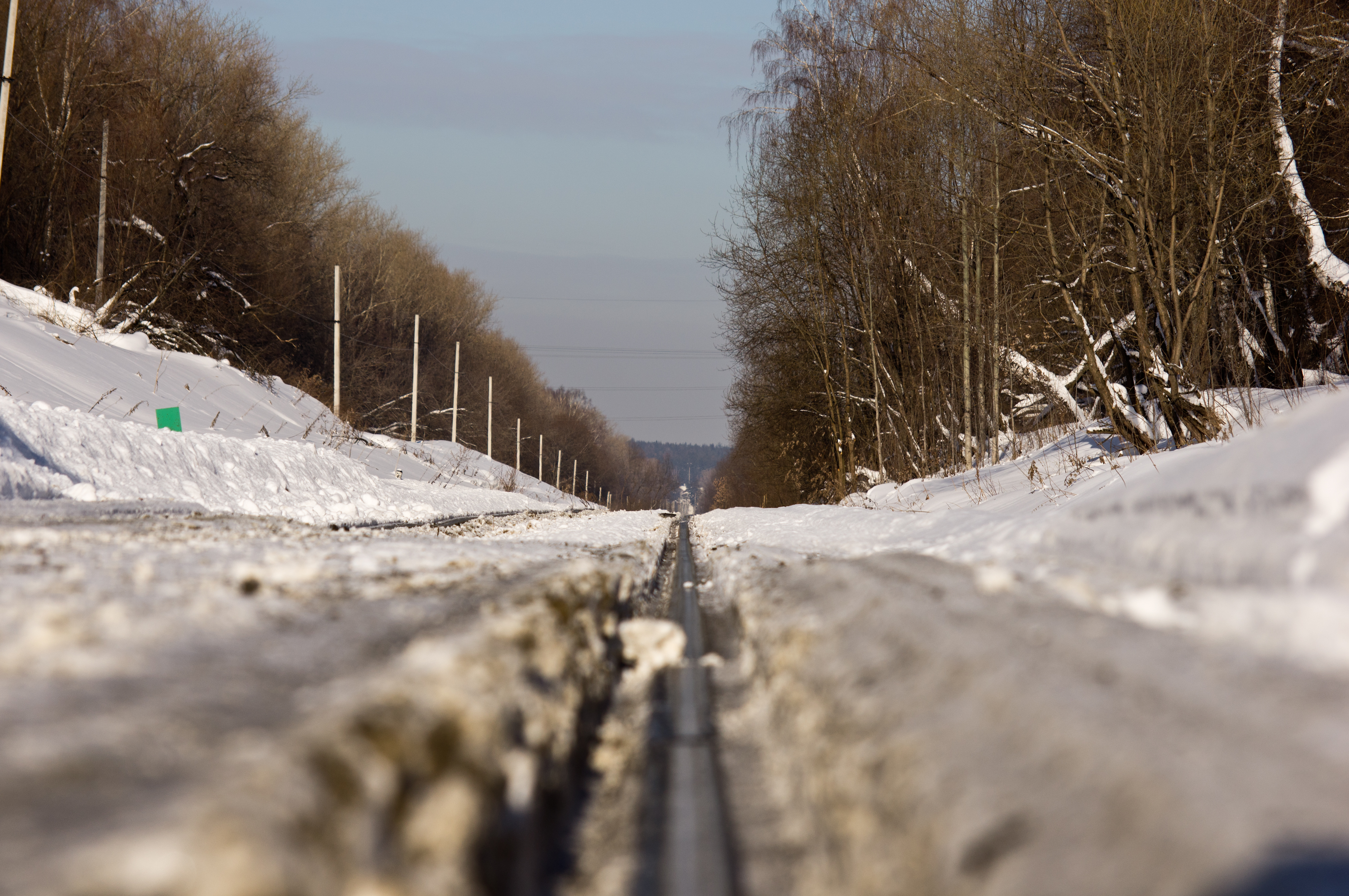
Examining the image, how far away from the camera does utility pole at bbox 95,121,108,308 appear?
20.5 metres

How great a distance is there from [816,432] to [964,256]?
878 cm

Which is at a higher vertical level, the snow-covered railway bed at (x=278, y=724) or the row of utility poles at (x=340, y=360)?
the row of utility poles at (x=340, y=360)

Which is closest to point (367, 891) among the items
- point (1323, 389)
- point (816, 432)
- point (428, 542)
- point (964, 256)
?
point (428, 542)

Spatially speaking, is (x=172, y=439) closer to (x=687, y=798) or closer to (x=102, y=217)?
(x=687, y=798)

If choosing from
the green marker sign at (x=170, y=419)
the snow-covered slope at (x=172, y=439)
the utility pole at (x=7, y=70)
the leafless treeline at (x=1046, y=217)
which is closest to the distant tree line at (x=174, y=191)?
the snow-covered slope at (x=172, y=439)

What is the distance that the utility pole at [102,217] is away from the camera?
67.4 ft

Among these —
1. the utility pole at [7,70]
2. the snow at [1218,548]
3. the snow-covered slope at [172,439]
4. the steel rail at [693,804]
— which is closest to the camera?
the steel rail at [693,804]

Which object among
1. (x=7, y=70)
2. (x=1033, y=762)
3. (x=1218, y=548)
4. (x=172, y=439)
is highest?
(x=7, y=70)

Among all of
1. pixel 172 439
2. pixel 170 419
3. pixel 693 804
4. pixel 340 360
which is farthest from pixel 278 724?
pixel 340 360

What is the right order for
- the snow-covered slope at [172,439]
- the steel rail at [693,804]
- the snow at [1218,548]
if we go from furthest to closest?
the snow-covered slope at [172,439], the snow at [1218,548], the steel rail at [693,804]

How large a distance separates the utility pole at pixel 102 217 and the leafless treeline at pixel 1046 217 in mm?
14418

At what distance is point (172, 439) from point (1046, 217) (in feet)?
32.5

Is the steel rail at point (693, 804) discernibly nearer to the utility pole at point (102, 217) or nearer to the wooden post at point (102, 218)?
the wooden post at point (102, 218)

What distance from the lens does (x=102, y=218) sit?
811 inches
